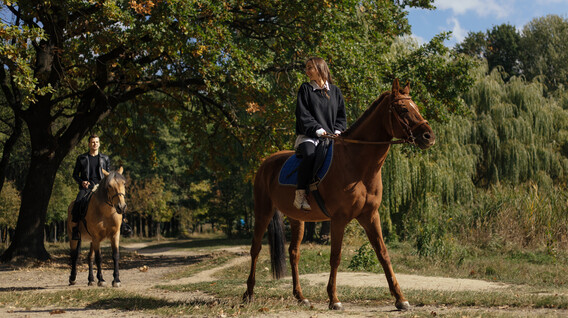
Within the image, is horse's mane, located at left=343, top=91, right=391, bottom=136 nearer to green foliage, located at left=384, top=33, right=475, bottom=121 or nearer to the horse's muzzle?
the horse's muzzle

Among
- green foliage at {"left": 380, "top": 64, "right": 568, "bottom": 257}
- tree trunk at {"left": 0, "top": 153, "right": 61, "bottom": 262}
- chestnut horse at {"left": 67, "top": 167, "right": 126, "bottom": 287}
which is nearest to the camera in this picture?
chestnut horse at {"left": 67, "top": 167, "right": 126, "bottom": 287}

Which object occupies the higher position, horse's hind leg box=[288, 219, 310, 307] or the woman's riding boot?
the woman's riding boot

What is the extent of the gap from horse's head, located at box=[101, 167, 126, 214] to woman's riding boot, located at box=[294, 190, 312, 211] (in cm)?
446

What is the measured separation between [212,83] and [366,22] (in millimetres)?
7629

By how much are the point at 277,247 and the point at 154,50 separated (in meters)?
8.11

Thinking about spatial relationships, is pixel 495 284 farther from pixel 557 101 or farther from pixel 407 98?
pixel 557 101

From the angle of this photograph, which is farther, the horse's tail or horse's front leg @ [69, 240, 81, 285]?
horse's front leg @ [69, 240, 81, 285]

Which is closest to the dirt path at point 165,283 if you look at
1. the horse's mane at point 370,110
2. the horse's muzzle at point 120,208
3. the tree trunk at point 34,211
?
the tree trunk at point 34,211

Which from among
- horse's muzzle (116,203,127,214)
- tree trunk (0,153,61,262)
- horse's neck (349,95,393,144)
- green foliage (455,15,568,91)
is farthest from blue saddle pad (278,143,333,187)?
green foliage (455,15,568,91)

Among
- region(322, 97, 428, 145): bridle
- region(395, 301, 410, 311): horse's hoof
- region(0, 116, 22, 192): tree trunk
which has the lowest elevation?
region(395, 301, 410, 311): horse's hoof

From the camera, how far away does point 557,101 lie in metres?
31.7

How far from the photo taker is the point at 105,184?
1115 cm

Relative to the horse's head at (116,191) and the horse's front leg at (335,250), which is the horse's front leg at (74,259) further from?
the horse's front leg at (335,250)

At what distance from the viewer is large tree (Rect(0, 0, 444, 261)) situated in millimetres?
15062
